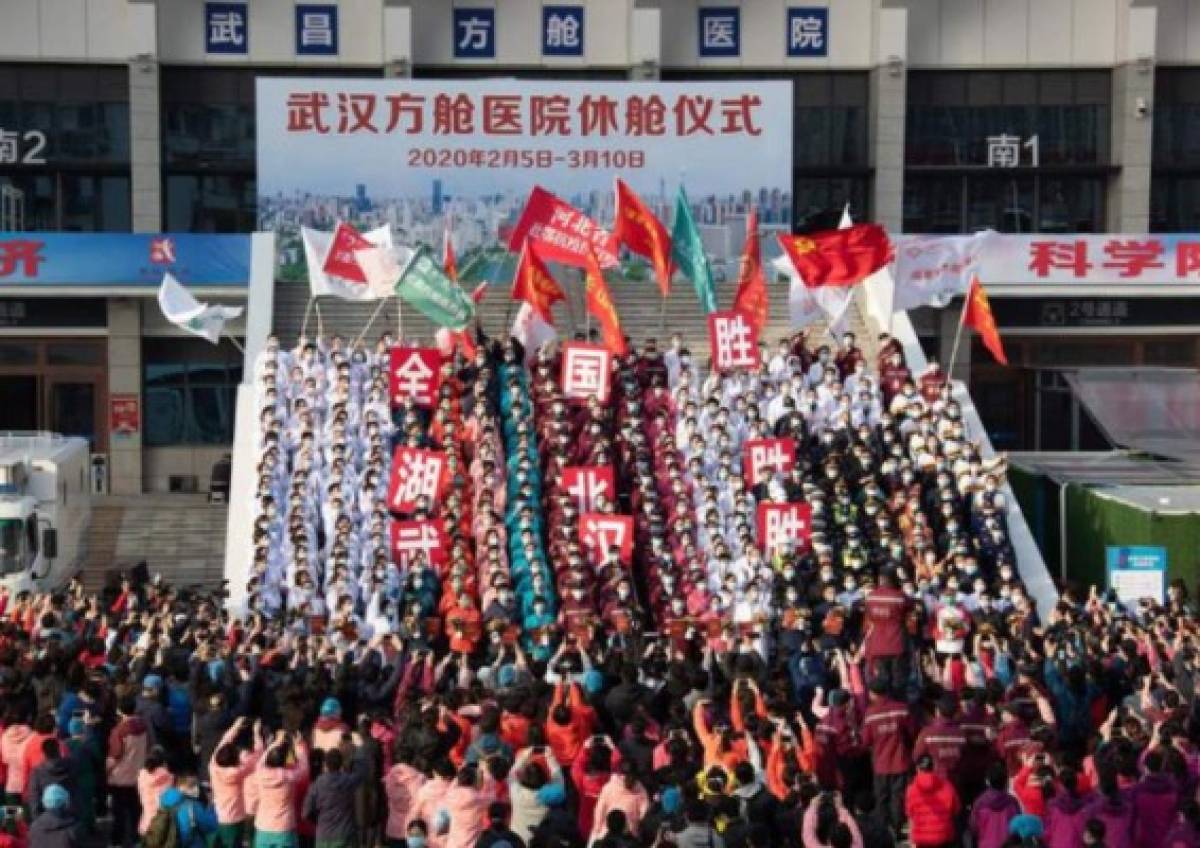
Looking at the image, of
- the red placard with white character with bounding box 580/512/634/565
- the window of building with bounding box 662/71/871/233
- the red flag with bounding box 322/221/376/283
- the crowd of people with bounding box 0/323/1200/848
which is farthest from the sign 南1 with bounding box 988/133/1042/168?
the red placard with white character with bounding box 580/512/634/565

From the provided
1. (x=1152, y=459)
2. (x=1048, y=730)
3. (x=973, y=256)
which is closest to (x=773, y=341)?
(x=973, y=256)

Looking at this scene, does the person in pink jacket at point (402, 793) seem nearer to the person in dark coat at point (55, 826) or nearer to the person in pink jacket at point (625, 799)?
the person in pink jacket at point (625, 799)

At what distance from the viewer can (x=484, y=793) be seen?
45.7ft

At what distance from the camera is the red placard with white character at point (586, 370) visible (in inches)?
974

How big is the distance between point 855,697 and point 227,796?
5.47 metres

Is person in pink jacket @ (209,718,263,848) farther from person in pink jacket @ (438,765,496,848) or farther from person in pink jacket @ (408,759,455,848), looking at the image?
person in pink jacket @ (438,765,496,848)

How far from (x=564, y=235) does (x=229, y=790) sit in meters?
13.0

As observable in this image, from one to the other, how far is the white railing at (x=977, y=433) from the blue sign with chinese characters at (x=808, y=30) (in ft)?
30.2

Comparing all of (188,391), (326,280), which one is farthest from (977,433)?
(188,391)

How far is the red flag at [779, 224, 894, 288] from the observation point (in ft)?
88.6

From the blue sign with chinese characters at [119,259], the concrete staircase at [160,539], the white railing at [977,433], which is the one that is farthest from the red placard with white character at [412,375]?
the blue sign with chinese characters at [119,259]

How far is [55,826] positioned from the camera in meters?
13.1

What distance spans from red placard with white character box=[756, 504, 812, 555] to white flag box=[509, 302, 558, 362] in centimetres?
453

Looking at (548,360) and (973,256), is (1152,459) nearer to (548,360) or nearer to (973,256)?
(973,256)
